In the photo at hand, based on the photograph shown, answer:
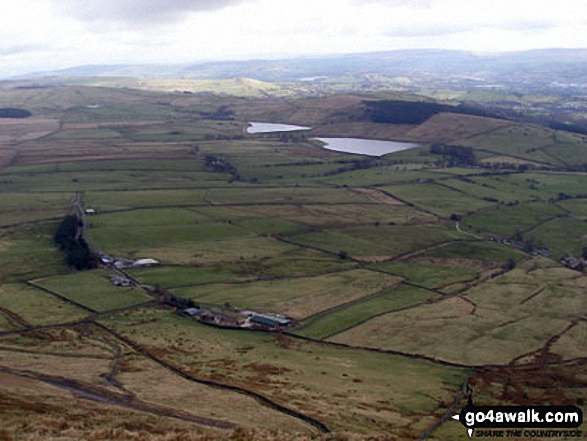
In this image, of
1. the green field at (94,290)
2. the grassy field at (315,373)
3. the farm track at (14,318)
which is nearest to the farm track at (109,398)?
the grassy field at (315,373)

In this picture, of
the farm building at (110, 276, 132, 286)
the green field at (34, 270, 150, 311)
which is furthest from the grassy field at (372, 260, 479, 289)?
the green field at (34, 270, 150, 311)

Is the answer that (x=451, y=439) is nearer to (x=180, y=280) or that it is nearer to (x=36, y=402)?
(x=36, y=402)

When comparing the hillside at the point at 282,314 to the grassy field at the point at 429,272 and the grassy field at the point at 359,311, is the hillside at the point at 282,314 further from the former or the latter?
the grassy field at the point at 429,272

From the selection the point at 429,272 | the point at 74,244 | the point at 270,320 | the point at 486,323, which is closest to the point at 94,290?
the point at 74,244

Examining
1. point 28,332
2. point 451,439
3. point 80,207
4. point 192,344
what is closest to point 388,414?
point 451,439

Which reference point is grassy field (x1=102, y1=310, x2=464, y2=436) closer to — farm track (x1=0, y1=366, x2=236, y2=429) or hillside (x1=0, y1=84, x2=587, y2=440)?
hillside (x1=0, y1=84, x2=587, y2=440)

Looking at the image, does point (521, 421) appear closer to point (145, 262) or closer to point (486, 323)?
point (486, 323)
